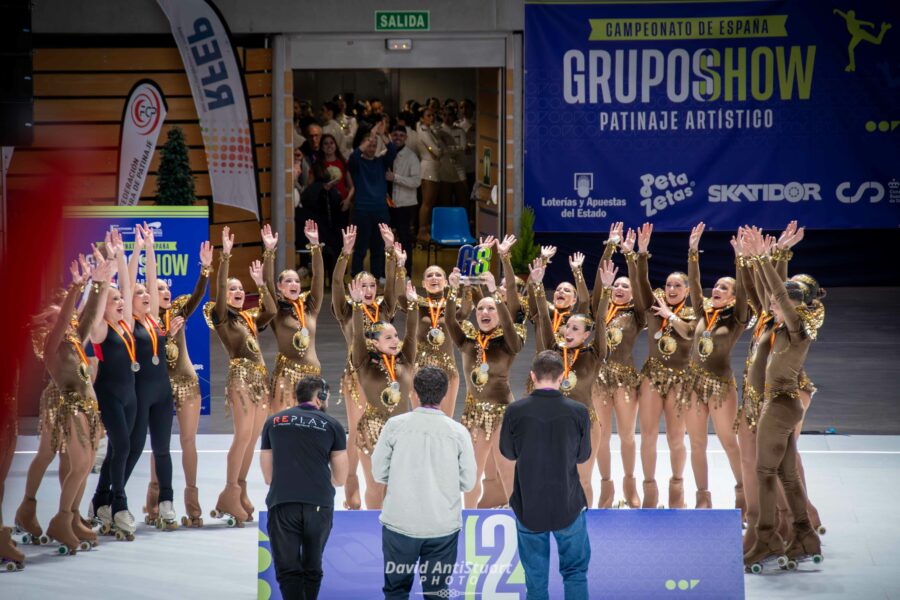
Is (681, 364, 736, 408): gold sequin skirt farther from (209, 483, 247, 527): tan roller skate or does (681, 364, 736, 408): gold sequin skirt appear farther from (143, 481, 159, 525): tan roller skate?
(143, 481, 159, 525): tan roller skate

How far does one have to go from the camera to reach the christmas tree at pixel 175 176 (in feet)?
40.7

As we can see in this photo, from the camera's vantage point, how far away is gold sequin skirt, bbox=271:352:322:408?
7469mm

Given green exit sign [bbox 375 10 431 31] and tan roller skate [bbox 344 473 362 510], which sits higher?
green exit sign [bbox 375 10 431 31]

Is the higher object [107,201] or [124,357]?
[107,201]

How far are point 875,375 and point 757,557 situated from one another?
581 cm

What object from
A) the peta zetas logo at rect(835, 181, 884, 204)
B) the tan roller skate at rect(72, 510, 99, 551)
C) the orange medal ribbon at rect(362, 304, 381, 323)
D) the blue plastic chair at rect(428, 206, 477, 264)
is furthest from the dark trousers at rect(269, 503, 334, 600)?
the peta zetas logo at rect(835, 181, 884, 204)

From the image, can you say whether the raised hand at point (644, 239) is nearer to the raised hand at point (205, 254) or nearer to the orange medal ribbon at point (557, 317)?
the orange medal ribbon at point (557, 317)

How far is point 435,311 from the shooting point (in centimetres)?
767

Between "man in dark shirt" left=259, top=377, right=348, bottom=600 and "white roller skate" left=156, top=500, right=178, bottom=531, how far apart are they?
2.25m

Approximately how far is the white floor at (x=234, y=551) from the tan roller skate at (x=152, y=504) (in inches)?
4.2

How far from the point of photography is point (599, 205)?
15.6 m

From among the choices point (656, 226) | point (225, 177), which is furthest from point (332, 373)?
point (656, 226)

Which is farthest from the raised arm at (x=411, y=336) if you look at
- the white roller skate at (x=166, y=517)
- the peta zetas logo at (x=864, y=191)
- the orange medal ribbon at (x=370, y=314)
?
the peta zetas logo at (x=864, y=191)

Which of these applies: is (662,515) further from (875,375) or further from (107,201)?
(107,201)
